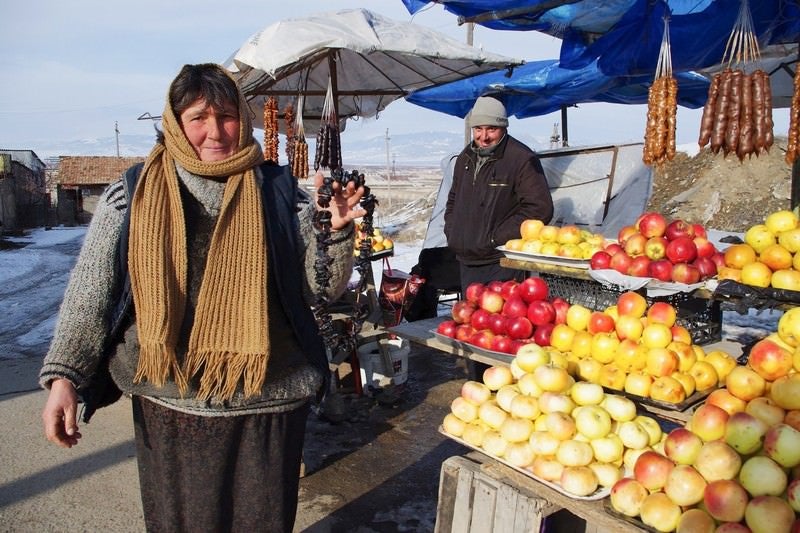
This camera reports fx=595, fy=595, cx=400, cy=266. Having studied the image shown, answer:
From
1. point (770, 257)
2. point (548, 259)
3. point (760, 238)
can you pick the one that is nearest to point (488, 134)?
point (548, 259)

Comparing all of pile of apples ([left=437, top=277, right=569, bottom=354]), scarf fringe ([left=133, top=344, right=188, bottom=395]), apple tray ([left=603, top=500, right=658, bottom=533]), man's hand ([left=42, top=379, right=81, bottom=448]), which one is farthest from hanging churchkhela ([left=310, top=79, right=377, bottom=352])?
pile of apples ([left=437, top=277, right=569, bottom=354])

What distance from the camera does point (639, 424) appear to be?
2.27 metres

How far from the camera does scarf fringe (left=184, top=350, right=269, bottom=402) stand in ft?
6.22

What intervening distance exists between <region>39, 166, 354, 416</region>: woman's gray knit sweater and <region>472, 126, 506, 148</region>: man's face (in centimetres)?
274

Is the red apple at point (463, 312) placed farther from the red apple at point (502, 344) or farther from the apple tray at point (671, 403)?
the apple tray at point (671, 403)

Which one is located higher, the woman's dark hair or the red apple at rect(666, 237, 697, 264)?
the woman's dark hair

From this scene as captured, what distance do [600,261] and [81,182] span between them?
40.2 meters

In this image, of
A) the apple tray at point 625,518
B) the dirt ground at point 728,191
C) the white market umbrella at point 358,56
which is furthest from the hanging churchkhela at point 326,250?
the dirt ground at point 728,191

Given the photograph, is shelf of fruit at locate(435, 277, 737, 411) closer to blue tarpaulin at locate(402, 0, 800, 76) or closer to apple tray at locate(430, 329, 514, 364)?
apple tray at locate(430, 329, 514, 364)

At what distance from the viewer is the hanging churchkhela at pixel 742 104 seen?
13.9ft

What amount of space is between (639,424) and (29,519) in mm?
3380

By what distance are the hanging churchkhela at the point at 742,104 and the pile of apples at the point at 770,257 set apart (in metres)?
1.22

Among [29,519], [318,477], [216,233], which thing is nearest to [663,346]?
[216,233]

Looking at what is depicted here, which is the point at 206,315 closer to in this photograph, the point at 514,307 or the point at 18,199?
the point at 514,307
